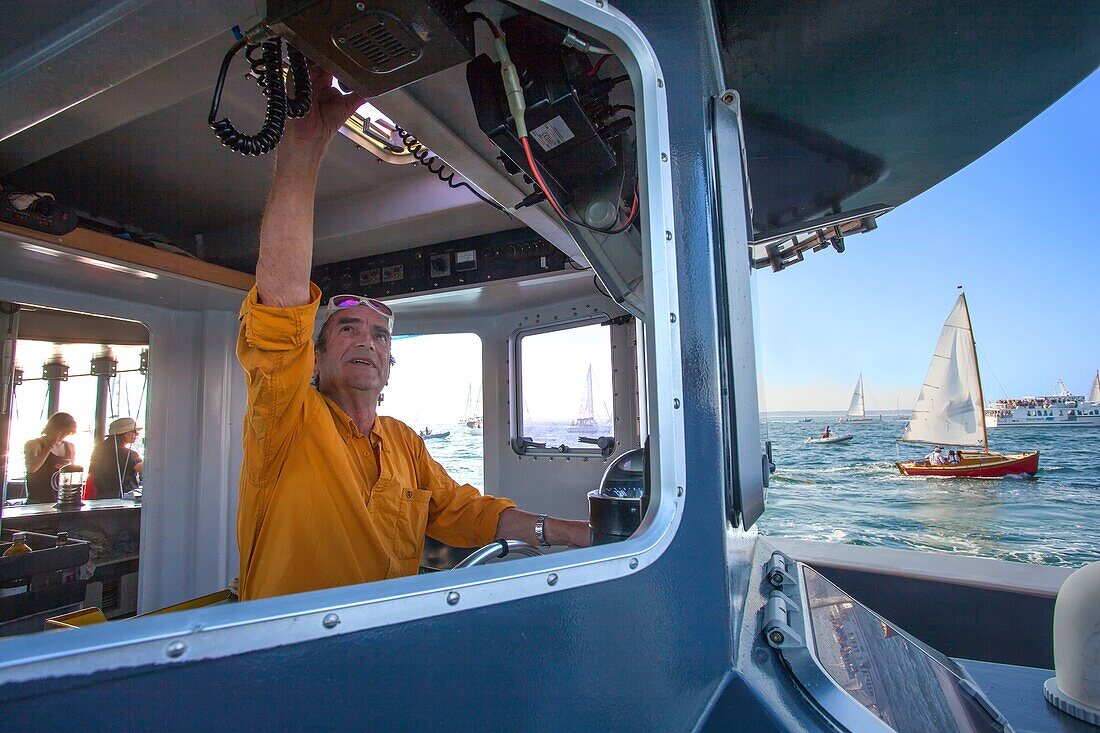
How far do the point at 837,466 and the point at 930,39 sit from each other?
2317 cm

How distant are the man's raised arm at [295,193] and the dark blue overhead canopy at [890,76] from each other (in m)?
0.89

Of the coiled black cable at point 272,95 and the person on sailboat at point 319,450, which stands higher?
the coiled black cable at point 272,95

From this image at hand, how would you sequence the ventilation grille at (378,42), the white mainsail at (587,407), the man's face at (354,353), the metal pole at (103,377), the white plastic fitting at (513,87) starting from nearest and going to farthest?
the ventilation grille at (378,42), the white plastic fitting at (513,87), the man's face at (354,353), the metal pole at (103,377), the white mainsail at (587,407)

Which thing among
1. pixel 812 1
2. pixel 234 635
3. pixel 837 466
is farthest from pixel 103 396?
pixel 837 466

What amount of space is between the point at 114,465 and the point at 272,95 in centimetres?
350

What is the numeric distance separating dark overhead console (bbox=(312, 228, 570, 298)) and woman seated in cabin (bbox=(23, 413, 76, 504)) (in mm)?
1737

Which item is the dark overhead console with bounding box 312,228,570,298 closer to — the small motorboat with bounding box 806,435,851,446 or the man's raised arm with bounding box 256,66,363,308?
the man's raised arm with bounding box 256,66,363,308

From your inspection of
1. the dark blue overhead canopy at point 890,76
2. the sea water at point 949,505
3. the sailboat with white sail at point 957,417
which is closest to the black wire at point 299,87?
the dark blue overhead canopy at point 890,76

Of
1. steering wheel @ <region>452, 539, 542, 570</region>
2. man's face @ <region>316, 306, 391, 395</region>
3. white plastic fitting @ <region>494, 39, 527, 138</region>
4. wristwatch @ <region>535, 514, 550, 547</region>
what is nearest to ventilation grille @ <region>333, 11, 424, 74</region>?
white plastic fitting @ <region>494, 39, 527, 138</region>

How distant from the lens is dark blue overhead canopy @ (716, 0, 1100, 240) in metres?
1.14

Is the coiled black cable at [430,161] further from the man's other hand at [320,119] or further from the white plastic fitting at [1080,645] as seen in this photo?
the white plastic fitting at [1080,645]

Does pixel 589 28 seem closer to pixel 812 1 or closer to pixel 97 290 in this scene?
pixel 812 1

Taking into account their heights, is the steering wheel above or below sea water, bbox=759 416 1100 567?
above

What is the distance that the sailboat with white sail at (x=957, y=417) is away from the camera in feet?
59.3
